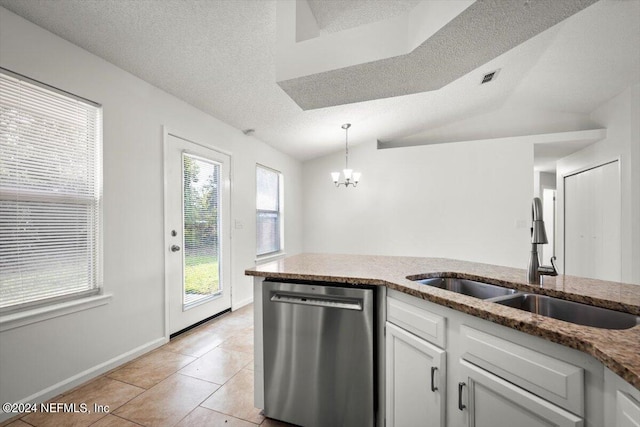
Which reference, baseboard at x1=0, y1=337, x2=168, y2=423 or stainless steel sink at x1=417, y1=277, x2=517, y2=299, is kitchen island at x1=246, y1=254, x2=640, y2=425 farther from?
baseboard at x1=0, y1=337, x2=168, y2=423

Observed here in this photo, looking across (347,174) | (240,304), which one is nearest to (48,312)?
(240,304)

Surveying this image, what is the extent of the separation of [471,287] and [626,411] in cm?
98

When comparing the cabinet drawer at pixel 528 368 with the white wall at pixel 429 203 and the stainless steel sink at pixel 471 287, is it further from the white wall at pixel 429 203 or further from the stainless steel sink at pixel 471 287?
the white wall at pixel 429 203

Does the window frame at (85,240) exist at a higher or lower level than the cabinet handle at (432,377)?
higher

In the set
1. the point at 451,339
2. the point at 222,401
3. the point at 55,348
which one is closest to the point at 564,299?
the point at 451,339

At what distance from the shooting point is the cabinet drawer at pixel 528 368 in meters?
0.78

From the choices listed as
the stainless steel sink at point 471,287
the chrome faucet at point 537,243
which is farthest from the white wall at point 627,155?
the stainless steel sink at point 471,287

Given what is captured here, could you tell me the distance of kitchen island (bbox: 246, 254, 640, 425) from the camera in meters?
0.71

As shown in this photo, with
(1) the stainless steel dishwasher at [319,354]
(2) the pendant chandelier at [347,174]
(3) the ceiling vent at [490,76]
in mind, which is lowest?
(1) the stainless steel dishwasher at [319,354]

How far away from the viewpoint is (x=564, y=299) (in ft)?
4.08

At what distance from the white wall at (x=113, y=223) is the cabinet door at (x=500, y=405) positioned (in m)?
2.39

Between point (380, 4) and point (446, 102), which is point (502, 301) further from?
point (446, 102)

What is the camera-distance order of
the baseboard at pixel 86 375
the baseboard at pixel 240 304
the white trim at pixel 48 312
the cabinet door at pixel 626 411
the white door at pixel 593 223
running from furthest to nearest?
1. the white door at pixel 593 223
2. the baseboard at pixel 240 304
3. the baseboard at pixel 86 375
4. the white trim at pixel 48 312
5. the cabinet door at pixel 626 411

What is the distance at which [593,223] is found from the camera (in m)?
4.32
